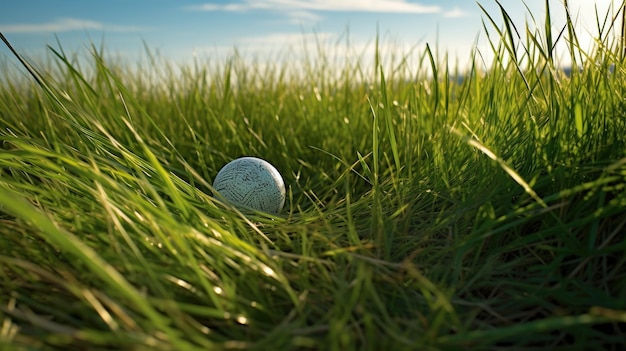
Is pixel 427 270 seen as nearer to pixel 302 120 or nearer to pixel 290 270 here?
pixel 290 270

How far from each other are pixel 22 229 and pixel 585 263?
1.60 m

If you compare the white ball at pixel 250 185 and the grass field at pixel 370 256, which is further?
the white ball at pixel 250 185

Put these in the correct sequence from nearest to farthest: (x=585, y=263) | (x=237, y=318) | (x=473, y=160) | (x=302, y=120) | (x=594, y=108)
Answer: (x=237, y=318) → (x=585, y=263) → (x=594, y=108) → (x=473, y=160) → (x=302, y=120)

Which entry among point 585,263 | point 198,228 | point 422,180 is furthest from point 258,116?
point 585,263

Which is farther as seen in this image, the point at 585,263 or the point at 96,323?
the point at 585,263

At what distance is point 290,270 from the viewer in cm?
161

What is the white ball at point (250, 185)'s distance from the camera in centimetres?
256

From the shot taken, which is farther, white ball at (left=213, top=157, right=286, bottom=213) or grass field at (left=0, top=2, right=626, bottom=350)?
white ball at (left=213, top=157, right=286, bottom=213)

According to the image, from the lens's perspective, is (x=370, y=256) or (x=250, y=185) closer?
(x=370, y=256)

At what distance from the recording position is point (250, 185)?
2.55 metres

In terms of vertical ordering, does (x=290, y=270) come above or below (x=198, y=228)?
below

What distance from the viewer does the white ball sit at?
256cm

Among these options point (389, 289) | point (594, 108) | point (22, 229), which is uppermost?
point (594, 108)

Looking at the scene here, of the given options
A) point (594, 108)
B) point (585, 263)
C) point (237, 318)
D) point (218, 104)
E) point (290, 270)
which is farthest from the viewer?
point (218, 104)
